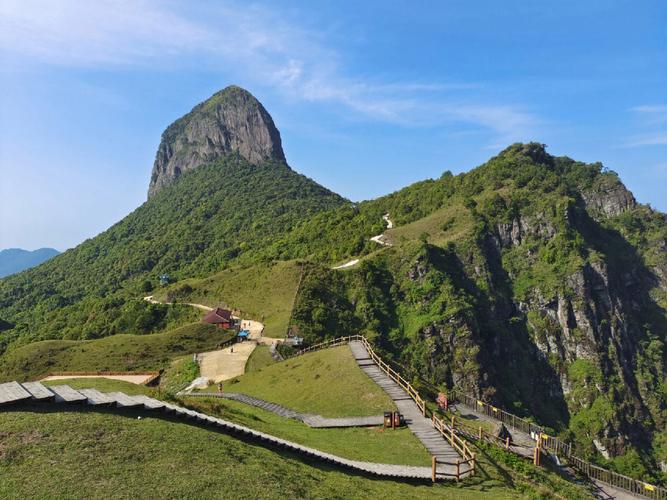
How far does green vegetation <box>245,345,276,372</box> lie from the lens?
47.5 m

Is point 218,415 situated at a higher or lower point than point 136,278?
lower

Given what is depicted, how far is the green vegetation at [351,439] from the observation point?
21953mm

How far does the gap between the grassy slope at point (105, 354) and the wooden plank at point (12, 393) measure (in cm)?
3426

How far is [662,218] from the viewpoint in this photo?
14312 centimetres

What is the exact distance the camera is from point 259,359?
162 ft

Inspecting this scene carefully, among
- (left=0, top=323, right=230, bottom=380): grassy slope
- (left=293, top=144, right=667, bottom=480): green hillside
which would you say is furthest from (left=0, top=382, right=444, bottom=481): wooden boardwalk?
(left=293, top=144, right=667, bottom=480): green hillside

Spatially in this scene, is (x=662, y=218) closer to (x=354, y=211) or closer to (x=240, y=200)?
(x=354, y=211)

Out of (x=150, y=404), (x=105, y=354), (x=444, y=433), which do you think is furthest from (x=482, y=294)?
(x=150, y=404)

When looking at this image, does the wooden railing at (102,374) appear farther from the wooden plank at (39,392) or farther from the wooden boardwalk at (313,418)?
the wooden plank at (39,392)

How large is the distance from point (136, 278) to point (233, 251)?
2662 cm

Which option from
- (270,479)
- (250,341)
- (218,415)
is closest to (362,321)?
(250,341)

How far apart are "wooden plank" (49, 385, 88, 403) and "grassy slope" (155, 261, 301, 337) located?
41.5 meters

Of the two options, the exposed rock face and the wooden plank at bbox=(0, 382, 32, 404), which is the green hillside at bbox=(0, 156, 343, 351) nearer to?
the wooden plank at bbox=(0, 382, 32, 404)

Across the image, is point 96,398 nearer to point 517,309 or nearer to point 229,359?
point 229,359
